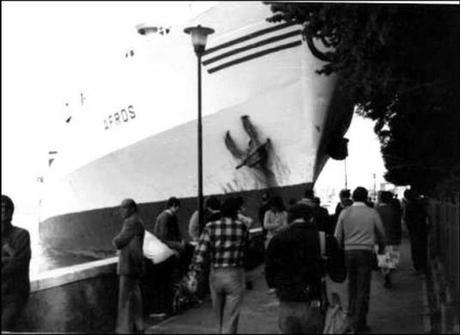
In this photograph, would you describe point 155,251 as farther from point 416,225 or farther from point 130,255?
point 416,225

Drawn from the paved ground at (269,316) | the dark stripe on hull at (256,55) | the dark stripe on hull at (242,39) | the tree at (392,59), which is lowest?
the paved ground at (269,316)

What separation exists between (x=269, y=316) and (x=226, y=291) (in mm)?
425

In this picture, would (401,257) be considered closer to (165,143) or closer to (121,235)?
(165,143)

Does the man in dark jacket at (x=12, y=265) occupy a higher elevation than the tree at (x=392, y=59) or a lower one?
lower

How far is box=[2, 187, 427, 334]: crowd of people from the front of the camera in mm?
4062

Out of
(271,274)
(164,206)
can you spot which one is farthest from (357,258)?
(164,206)

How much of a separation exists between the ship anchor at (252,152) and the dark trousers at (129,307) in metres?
2.00

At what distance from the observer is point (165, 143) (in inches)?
292

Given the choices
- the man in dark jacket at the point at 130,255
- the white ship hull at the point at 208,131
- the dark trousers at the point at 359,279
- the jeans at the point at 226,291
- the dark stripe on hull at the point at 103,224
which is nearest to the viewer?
the jeans at the point at 226,291

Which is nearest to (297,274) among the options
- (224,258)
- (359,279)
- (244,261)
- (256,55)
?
(224,258)

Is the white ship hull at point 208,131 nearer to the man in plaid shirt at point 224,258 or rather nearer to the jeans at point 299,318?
the man in plaid shirt at point 224,258

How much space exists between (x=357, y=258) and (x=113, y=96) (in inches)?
197

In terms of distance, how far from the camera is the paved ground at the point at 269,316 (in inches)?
182

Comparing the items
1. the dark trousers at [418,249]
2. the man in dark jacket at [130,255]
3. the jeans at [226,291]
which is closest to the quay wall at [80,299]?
the man in dark jacket at [130,255]
